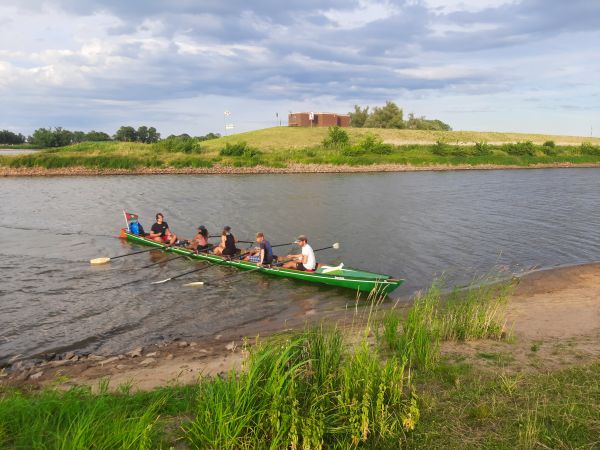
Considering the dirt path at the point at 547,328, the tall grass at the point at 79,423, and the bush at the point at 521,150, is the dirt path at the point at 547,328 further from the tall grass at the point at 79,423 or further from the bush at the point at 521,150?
the bush at the point at 521,150

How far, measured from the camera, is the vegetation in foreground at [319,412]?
5.15 meters

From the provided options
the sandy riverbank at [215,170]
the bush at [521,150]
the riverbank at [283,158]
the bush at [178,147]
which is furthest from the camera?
the bush at [521,150]

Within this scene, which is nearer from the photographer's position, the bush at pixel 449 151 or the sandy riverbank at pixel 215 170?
the sandy riverbank at pixel 215 170

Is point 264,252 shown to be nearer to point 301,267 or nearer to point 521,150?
point 301,267

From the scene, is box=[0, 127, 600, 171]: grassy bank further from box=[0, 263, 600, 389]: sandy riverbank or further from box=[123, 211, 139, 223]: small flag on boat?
box=[0, 263, 600, 389]: sandy riverbank

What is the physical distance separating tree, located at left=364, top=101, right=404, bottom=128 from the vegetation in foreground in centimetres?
10565

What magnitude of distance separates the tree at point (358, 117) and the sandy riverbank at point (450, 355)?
104171 mm

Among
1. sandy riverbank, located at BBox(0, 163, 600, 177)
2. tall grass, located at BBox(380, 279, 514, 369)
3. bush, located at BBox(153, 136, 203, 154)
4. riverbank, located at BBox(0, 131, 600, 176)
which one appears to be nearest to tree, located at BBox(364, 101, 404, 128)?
riverbank, located at BBox(0, 131, 600, 176)

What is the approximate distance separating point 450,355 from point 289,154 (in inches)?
2426

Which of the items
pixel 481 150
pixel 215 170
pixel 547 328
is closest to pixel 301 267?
pixel 547 328

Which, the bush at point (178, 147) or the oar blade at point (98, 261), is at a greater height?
the bush at point (178, 147)

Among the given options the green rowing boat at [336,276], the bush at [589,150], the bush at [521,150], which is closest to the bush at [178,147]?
the bush at [521,150]

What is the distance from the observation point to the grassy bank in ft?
200

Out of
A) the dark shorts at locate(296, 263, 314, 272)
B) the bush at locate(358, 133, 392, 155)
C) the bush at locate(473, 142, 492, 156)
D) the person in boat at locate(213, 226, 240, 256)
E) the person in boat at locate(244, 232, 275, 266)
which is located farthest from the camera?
the bush at locate(473, 142, 492, 156)
